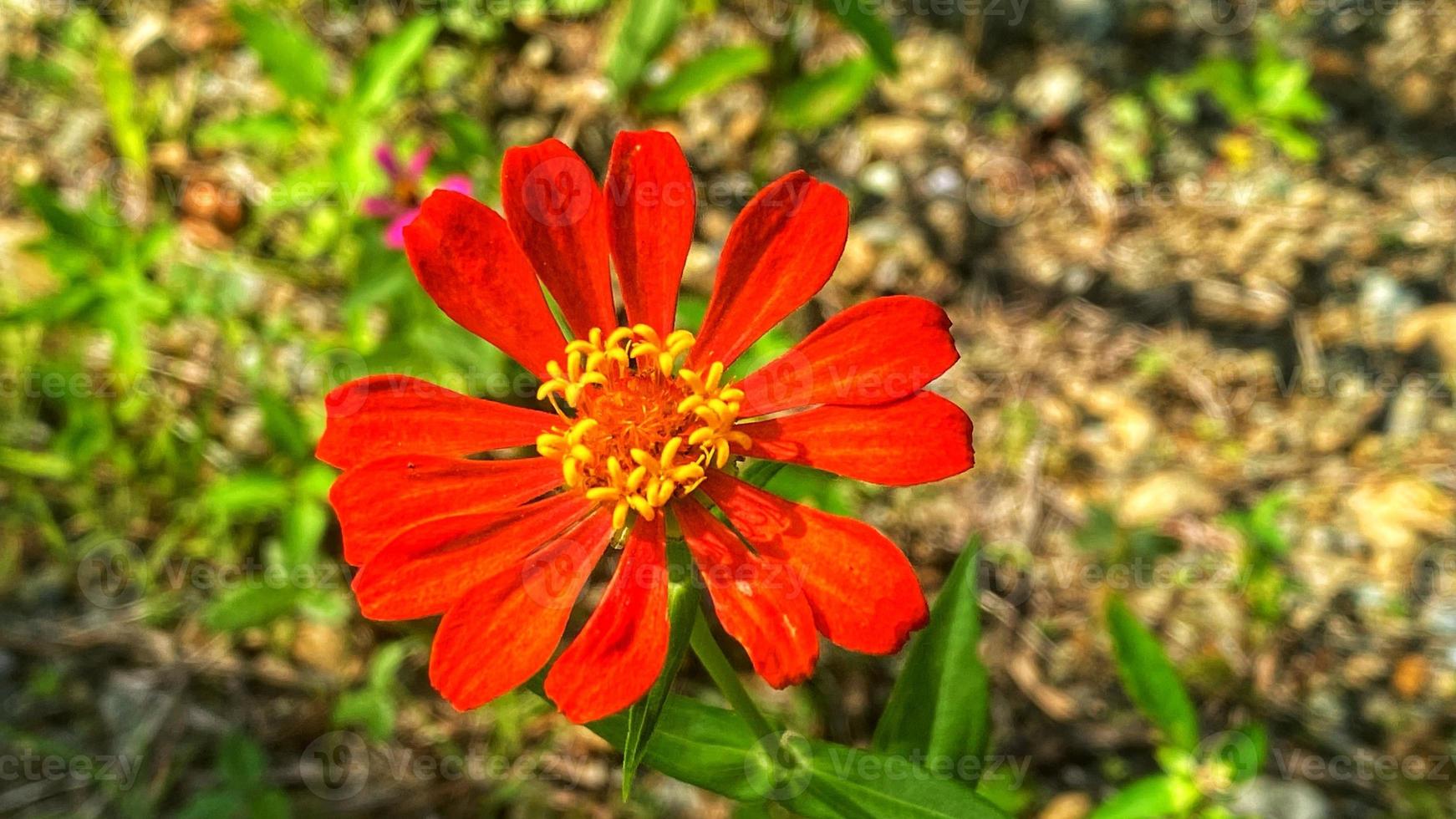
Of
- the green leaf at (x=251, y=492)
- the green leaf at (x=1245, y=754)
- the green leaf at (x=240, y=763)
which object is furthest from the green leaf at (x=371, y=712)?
the green leaf at (x=1245, y=754)

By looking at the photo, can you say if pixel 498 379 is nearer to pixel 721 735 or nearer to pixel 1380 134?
pixel 721 735

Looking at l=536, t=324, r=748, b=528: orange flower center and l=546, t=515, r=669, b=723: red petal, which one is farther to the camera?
l=536, t=324, r=748, b=528: orange flower center

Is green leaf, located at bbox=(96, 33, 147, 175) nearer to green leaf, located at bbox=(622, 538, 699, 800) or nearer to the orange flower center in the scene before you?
the orange flower center

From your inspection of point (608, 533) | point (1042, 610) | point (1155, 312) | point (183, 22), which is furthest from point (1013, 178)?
point (183, 22)

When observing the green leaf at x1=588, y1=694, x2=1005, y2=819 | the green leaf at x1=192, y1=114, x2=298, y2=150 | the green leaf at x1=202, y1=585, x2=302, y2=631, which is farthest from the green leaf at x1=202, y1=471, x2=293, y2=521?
the green leaf at x1=588, y1=694, x2=1005, y2=819

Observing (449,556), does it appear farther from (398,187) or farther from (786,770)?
(398,187)

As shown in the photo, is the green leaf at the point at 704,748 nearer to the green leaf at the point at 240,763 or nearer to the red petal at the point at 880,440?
the red petal at the point at 880,440
